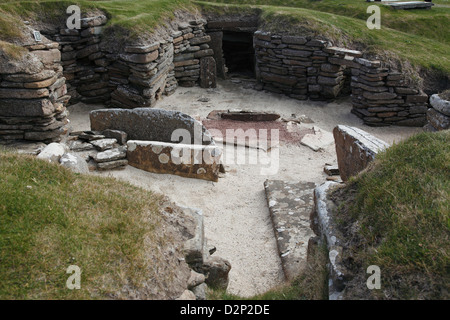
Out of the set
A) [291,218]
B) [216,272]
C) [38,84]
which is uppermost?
[38,84]

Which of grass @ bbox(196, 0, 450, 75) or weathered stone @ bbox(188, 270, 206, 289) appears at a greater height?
grass @ bbox(196, 0, 450, 75)

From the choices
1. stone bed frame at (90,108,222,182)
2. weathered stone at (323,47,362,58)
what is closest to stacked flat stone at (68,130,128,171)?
stone bed frame at (90,108,222,182)

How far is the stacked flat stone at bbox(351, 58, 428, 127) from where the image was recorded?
11445mm

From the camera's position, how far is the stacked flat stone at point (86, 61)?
1188 centimetres

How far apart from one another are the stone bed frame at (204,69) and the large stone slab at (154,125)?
1.10 metres

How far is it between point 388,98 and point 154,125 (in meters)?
6.89

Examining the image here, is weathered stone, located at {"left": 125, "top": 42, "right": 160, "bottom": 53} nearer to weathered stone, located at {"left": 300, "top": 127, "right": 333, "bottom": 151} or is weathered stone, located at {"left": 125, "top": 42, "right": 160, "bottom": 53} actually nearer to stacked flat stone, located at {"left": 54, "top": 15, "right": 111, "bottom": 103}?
stacked flat stone, located at {"left": 54, "top": 15, "right": 111, "bottom": 103}

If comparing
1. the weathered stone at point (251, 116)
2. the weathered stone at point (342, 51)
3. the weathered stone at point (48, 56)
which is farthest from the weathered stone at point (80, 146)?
the weathered stone at point (342, 51)

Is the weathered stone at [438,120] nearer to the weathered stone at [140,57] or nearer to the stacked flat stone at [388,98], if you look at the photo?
the stacked flat stone at [388,98]

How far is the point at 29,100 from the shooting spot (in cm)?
767

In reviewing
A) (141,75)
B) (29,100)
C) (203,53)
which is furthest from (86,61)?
(29,100)

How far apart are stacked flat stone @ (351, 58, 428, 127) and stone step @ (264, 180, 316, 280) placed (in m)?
5.13

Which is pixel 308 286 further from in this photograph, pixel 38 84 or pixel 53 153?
pixel 38 84

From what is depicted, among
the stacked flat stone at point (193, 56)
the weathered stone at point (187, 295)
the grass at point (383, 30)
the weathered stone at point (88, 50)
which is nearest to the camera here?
the weathered stone at point (187, 295)
